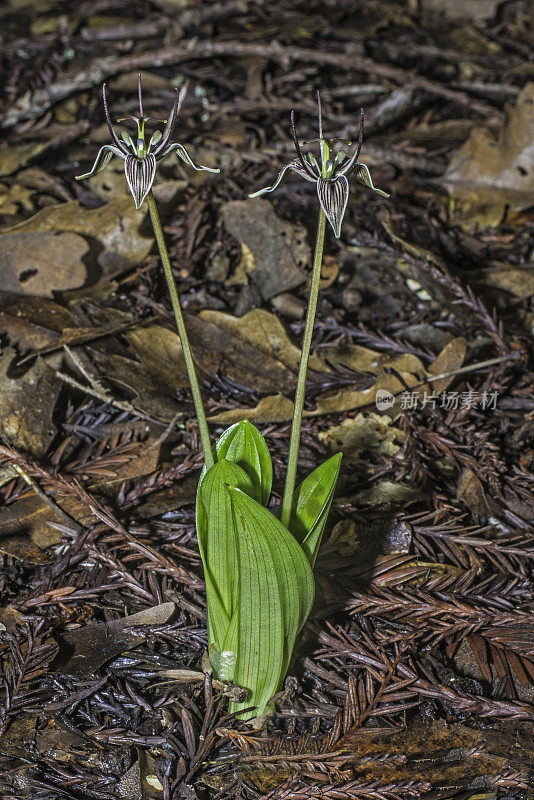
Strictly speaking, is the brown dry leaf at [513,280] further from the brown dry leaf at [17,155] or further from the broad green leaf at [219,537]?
the brown dry leaf at [17,155]

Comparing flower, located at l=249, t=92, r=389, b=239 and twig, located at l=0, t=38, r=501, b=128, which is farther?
twig, located at l=0, t=38, r=501, b=128

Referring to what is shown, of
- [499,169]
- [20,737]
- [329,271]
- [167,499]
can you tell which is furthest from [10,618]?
[499,169]

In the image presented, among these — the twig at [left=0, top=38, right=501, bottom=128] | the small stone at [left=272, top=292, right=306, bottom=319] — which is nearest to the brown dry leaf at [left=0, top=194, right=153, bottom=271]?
the small stone at [left=272, top=292, right=306, bottom=319]

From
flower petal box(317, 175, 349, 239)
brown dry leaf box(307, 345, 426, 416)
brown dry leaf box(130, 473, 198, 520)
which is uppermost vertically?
flower petal box(317, 175, 349, 239)

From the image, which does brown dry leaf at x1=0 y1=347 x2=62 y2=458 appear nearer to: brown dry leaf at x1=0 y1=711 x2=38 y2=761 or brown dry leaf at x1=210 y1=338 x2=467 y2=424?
brown dry leaf at x1=210 y1=338 x2=467 y2=424

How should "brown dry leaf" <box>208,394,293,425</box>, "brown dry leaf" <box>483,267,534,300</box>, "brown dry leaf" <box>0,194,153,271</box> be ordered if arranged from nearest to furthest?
"brown dry leaf" <box>208,394,293,425</box> → "brown dry leaf" <box>0,194,153,271</box> → "brown dry leaf" <box>483,267,534,300</box>

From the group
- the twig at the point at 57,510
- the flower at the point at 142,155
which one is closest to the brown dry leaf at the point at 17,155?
the twig at the point at 57,510
